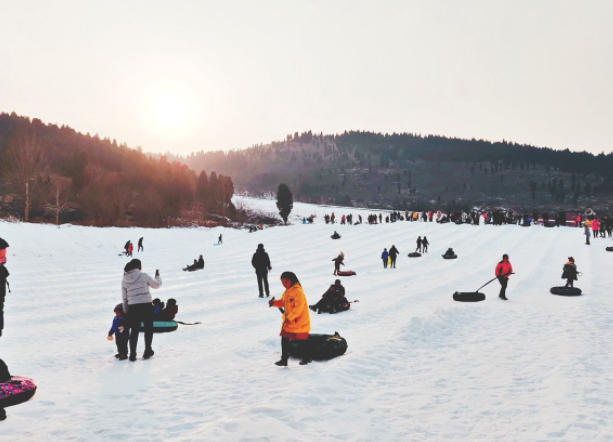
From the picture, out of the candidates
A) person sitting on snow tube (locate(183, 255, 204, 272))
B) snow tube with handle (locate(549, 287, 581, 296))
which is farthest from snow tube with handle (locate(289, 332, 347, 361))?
person sitting on snow tube (locate(183, 255, 204, 272))

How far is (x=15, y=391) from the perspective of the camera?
17.0 ft

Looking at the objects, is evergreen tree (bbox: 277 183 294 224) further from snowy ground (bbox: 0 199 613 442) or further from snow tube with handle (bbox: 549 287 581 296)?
snow tube with handle (bbox: 549 287 581 296)

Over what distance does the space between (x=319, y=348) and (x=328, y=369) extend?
84cm

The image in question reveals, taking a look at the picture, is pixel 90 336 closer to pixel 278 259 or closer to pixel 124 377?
pixel 124 377

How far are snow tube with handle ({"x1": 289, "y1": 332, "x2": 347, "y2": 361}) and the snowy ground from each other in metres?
0.29

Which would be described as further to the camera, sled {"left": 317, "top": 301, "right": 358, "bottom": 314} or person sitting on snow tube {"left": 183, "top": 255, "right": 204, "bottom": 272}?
person sitting on snow tube {"left": 183, "top": 255, "right": 204, "bottom": 272}

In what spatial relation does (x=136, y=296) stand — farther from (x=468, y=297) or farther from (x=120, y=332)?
(x=468, y=297)

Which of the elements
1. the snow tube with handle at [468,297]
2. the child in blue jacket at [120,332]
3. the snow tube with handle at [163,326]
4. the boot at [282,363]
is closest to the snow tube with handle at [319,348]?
the boot at [282,363]

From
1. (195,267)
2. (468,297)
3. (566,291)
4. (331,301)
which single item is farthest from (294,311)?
(195,267)

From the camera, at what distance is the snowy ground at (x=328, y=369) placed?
4.94 meters

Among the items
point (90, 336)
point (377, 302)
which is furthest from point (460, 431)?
point (377, 302)

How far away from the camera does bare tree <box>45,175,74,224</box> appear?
149 ft

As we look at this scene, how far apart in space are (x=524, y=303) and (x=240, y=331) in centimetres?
965

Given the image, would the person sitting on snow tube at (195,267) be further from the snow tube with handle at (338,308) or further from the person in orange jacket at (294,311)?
the person in orange jacket at (294,311)
